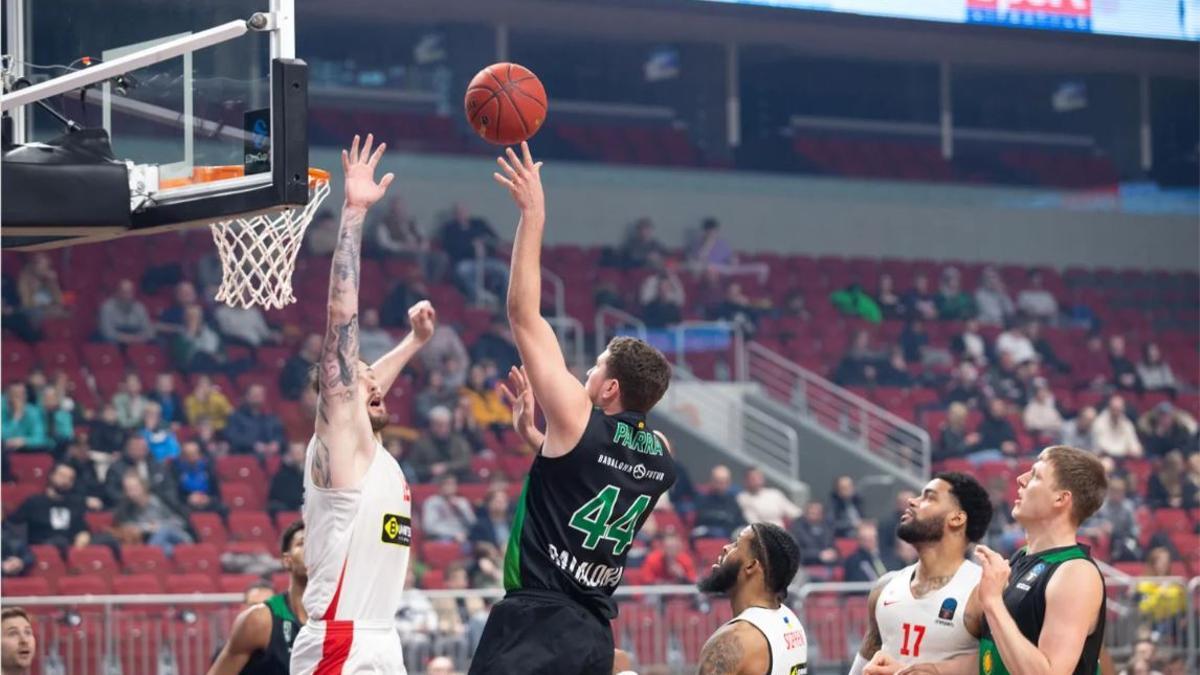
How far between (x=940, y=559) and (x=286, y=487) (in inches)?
357

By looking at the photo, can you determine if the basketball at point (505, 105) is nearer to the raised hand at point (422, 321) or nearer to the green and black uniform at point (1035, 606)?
the raised hand at point (422, 321)

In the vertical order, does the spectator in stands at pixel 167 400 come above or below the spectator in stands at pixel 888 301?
below

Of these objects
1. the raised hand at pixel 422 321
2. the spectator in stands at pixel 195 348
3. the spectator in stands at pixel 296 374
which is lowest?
the spectator in stands at pixel 296 374

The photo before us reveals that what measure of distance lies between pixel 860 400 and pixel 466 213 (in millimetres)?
4983

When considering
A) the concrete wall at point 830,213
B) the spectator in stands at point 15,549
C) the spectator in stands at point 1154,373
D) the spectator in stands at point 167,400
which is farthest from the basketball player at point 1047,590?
the spectator in stands at point 1154,373

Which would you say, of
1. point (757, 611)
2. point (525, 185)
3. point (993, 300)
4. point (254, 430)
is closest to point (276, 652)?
point (757, 611)

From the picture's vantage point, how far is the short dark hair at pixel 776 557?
20.3 ft

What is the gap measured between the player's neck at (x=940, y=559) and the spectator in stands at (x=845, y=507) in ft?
32.8

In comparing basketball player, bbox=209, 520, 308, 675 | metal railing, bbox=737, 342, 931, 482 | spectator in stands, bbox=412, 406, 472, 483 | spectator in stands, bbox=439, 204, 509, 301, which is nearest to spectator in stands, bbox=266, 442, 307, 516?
spectator in stands, bbox=412, 406, 472, 483

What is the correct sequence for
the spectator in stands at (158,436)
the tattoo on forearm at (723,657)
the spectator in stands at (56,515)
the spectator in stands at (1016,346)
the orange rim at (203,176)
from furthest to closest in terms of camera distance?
the spectator in stands at (1016,346) → the spectator in stands at (158,436) → the spectator in stands at (56,515) → the orange rim at (203,176) → the tattoo on forearm at (723,657)

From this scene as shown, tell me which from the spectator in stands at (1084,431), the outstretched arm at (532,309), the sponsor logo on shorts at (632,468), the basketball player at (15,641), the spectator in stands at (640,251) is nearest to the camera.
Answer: the outstretched arm at (532,309)

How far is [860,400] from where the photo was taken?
773 inches

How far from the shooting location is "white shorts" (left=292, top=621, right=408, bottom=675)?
5.67 meters

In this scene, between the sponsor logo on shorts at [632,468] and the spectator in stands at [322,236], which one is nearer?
the sponsor logo on shorts at [632,468]
